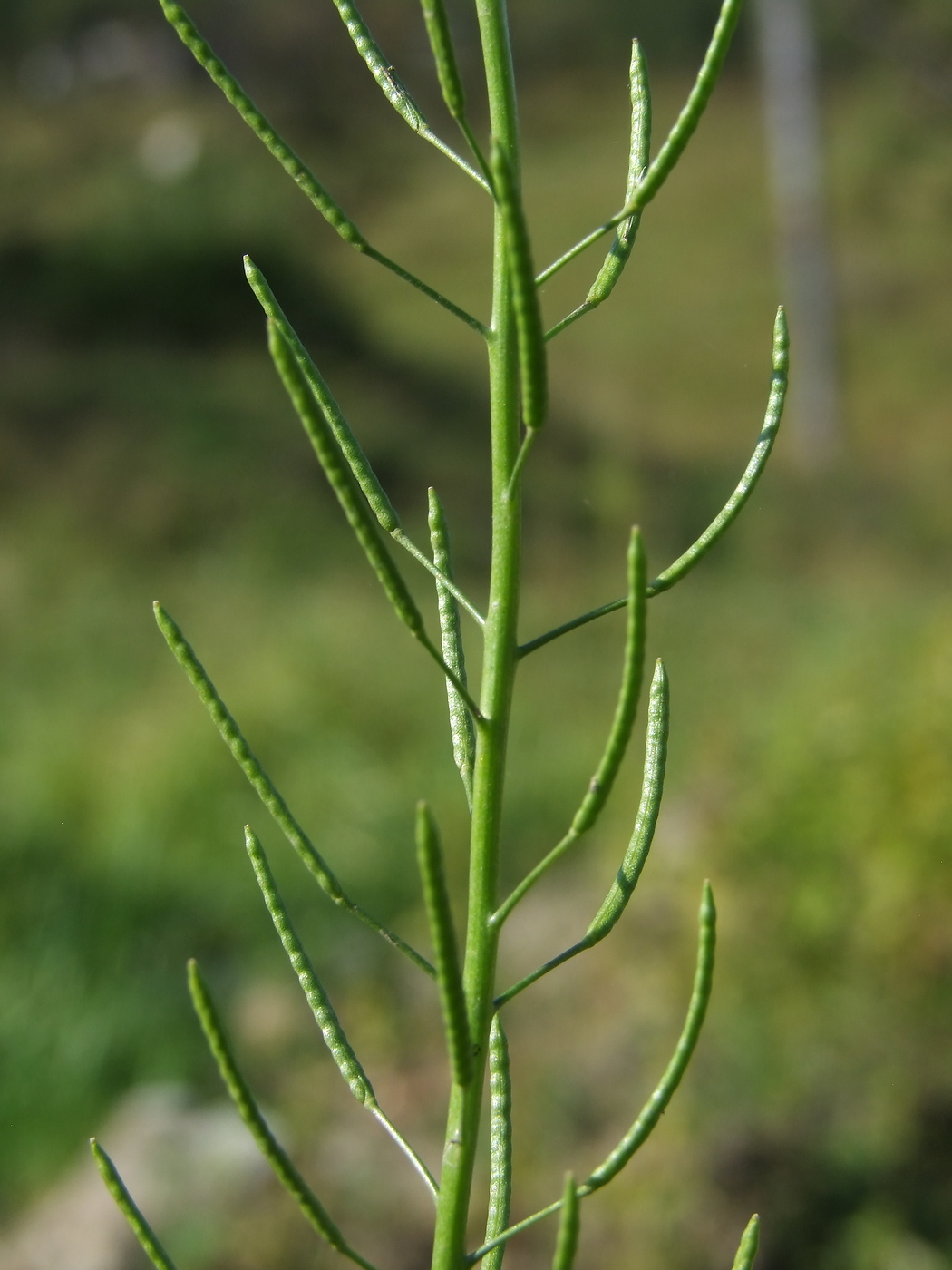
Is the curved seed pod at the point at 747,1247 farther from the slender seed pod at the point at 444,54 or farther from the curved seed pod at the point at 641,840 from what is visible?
the slender seed pod at the point at 444,54

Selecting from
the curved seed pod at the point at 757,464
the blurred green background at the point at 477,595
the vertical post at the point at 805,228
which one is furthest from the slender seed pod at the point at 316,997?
the vertical post at the point at 805,228

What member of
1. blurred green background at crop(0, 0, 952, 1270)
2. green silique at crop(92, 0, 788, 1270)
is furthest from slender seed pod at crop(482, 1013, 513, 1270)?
blurred green background at crop(0, 0, 952, 1270)

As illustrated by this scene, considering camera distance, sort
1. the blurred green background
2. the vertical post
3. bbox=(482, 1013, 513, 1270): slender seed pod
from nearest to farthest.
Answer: bbox=(482, 1013, 513, 1270): slender seed pod → the blurred green background → the vertical post

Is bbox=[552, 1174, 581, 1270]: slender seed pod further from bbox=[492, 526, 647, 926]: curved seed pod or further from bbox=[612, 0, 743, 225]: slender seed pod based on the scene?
bbox=[612, 0, 743, 225]: slender seed pod

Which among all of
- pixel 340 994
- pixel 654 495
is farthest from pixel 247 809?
pixel 654 495

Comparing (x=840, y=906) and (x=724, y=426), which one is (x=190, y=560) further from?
(x=840, y=906)

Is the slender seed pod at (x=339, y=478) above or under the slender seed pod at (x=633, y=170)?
under

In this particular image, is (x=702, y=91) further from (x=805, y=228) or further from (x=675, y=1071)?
(x=805, y=228)
